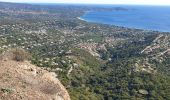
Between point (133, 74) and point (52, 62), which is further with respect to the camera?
point (52, 62)

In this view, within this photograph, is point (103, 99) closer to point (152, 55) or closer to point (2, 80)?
point (2, 80)

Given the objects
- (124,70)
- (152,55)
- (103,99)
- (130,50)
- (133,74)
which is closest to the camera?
(103,99)

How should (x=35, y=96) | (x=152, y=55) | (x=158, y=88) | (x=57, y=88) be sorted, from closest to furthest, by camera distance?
(x=35, y=96) → (x=57, y=88) → (x=158, y=88) → (x=152, y=55)

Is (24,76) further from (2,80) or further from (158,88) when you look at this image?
(158,88)

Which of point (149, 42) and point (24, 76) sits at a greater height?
point (24, 76)

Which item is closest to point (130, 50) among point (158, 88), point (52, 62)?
point (52, 62)
